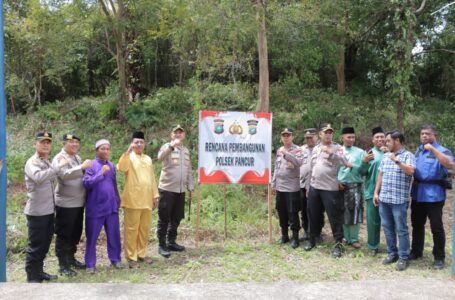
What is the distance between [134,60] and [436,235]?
14.4m

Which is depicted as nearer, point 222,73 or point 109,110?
point 222,73

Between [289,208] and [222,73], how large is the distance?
26.1 ft

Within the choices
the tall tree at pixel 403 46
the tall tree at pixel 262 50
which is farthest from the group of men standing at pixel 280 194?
the tall tree at pixel 403 46

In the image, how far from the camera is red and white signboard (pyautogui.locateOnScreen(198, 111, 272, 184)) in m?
5.96

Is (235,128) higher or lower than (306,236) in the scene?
higher

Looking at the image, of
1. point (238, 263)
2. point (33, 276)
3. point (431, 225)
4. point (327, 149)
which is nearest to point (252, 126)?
point (327, 149)

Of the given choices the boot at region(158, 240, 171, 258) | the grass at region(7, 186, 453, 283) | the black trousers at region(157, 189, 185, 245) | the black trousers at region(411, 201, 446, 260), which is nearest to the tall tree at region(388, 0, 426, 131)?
the grass at region(7, 186, 453, 283)

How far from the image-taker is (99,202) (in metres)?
4.92

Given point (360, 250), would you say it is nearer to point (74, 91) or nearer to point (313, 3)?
point (313, 3)

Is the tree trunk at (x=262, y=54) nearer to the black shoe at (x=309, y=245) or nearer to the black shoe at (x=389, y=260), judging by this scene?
the black shoe at (x=309, y=245)

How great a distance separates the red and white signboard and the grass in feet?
3.22

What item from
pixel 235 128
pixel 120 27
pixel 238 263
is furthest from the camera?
pixel 120 27

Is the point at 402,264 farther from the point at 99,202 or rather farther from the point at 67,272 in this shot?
the point at 67,272

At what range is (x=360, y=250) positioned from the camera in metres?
5.71
